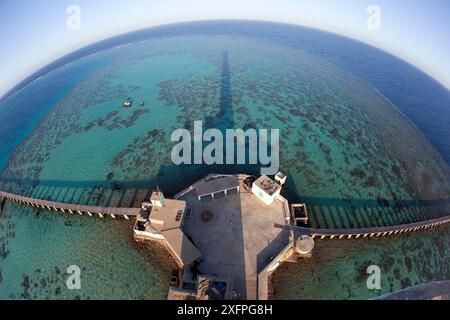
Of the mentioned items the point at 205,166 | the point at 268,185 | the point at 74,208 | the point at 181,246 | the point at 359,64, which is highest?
the point at 359,64

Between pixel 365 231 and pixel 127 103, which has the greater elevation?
pixel 127 103

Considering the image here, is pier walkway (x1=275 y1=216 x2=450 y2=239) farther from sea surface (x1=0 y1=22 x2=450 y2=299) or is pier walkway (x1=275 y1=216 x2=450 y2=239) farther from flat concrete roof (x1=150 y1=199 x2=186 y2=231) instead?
flat concrete roof (x1=150 y1=199 x2=186 y2=231)

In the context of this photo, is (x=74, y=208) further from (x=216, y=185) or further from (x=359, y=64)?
(x=359, y=64)

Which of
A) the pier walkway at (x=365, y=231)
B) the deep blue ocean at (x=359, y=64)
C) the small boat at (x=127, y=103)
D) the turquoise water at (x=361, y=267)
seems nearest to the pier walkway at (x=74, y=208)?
the deep blue ocean at (x=359, y=64)

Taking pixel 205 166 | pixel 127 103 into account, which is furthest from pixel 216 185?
pixel 127 103

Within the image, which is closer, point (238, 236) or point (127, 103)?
point (238, 236)

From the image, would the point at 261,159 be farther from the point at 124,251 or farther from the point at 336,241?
the point at 124,251
